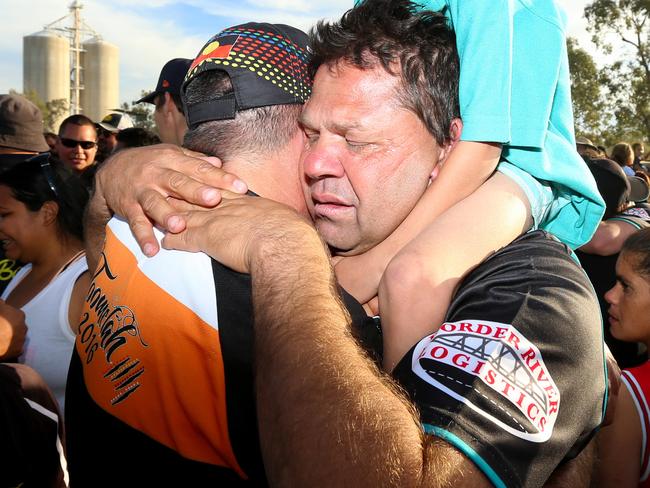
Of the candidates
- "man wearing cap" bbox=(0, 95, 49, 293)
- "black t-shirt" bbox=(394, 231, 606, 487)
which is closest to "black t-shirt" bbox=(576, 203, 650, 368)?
"black t-shirt" bbox=(394, 231, 606, 487)

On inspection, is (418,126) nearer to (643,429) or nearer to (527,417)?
(527,417)

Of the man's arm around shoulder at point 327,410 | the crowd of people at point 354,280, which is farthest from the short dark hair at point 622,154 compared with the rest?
the man's arm around shoulder at point 327,410

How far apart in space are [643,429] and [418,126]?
1.71 m

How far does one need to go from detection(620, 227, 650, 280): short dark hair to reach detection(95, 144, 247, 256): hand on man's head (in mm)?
2407

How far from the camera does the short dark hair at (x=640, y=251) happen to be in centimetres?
326

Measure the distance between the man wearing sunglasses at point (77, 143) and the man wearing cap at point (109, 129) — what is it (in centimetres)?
44

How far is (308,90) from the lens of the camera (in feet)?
6.82

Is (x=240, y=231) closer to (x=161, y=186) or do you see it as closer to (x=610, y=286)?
(x=161, y=186)

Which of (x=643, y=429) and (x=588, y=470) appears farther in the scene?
(x=643, y=429)

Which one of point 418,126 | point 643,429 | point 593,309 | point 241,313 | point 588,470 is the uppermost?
point 418,126

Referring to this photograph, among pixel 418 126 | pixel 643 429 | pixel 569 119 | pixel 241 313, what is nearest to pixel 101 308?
pixel 241 313

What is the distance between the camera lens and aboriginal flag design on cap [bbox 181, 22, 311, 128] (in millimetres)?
1901

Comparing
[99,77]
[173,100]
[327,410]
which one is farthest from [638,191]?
[99,77]

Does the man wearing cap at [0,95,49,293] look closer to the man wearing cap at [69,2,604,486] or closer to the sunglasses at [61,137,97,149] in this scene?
the sunglasses at [61,137,97,149]
